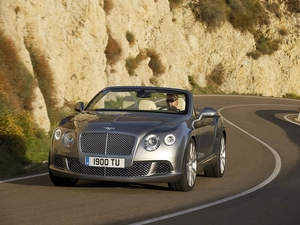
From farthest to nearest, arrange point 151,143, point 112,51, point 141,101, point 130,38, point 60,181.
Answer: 1. point 130,38
2. point 112,51
3. point 141,101
4. point 60,181
5. point 151,143

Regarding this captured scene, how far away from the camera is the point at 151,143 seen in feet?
31.5

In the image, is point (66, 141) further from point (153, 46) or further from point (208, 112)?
point (153, 46)

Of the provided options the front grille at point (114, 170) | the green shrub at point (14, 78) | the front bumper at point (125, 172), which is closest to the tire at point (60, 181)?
the front bumper at point (125, 172)

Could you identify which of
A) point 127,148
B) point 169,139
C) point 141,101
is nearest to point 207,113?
point 141,101

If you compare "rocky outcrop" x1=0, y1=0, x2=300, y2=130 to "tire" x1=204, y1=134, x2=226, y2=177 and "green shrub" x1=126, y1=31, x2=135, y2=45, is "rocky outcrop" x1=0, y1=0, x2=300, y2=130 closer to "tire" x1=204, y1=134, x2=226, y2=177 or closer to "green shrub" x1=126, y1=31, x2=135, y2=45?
"green shrub" x1=126, y1=31, x2=135, y2=45

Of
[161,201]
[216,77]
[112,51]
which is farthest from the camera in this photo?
[216,77]

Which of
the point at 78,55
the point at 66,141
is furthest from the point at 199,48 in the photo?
the point at 66,141

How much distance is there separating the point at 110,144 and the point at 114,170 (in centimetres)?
35

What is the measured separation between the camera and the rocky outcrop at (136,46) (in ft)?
70.2

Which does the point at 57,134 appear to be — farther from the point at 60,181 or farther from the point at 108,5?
the point at 108,5

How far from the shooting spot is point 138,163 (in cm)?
954

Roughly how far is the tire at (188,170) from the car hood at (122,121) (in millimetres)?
427

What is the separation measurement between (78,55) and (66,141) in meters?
17.3

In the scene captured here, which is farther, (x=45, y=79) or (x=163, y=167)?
(x=45, y=79)
